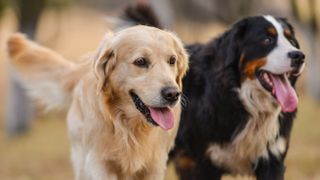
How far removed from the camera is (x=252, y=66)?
6.55 m

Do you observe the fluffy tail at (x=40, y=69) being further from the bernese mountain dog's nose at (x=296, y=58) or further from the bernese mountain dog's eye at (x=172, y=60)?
the bernese mountain dog's nose at (x=296, y=58)

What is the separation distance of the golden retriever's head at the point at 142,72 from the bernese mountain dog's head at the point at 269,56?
99 cm

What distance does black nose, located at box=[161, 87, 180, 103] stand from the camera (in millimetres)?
5320

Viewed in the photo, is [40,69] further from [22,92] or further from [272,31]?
[22,92]

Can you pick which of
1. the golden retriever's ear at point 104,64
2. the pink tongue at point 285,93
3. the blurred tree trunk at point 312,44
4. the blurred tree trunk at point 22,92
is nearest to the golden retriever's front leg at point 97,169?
the golden retriever's ear at point 104,64

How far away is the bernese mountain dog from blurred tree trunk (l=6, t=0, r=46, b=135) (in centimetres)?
1208

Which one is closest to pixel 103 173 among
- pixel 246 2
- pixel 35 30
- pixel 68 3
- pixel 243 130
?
pixel 243 130

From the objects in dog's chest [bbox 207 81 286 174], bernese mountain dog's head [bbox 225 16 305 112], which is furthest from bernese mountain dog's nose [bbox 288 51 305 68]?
dog's chest [bbox 207 81 286 174]

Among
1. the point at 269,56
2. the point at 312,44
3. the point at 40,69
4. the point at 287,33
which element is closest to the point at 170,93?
the point at 269,56

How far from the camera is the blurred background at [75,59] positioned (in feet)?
40.3

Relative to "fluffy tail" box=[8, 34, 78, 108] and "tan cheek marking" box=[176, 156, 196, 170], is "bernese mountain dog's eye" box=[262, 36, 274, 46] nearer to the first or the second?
"tan cheek marking" box=[176, 156, 196, 170]

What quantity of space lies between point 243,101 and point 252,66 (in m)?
0.35

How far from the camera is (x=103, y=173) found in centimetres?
588

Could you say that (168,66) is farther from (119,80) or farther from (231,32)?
(231,32)
